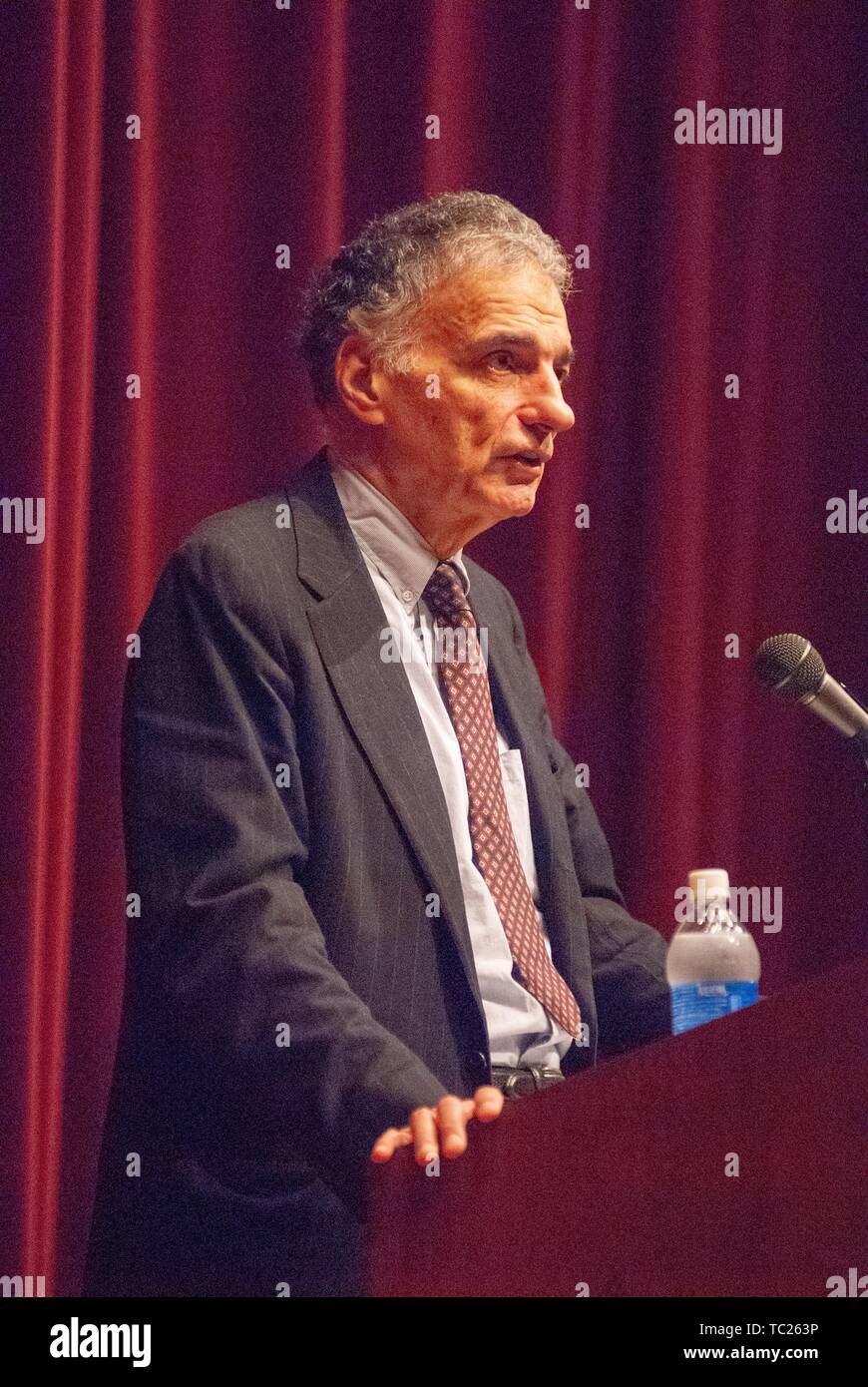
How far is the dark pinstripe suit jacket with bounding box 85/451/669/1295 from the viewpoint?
1.37 m

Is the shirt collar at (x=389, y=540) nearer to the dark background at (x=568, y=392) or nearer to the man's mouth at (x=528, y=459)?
the man's mouth at (x=528, y=459)

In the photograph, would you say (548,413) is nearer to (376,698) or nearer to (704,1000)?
(376,698)

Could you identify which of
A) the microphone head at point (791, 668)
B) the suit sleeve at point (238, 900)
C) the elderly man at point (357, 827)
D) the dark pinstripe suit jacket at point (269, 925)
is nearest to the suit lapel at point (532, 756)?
the elderly man at point (357, 827)

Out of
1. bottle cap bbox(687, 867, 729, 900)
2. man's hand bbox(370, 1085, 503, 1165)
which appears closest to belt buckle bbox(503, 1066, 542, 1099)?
bottle cap bbox(687, 867, 729, 900)

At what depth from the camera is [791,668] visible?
136 centimetres

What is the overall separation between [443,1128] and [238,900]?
14.2 inches

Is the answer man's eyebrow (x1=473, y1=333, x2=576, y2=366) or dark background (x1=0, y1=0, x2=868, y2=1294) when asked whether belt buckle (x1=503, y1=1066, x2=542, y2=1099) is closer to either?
dark background (x1=0, y1=0, x2=868, y2=1294)

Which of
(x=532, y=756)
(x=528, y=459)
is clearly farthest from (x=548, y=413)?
(x=532, y=756)

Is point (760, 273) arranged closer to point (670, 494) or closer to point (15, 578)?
point (670, 494)

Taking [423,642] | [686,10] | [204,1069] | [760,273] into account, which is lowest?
[204,1069]

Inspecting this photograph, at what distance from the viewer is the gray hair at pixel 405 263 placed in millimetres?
1868

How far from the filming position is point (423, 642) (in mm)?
1806
